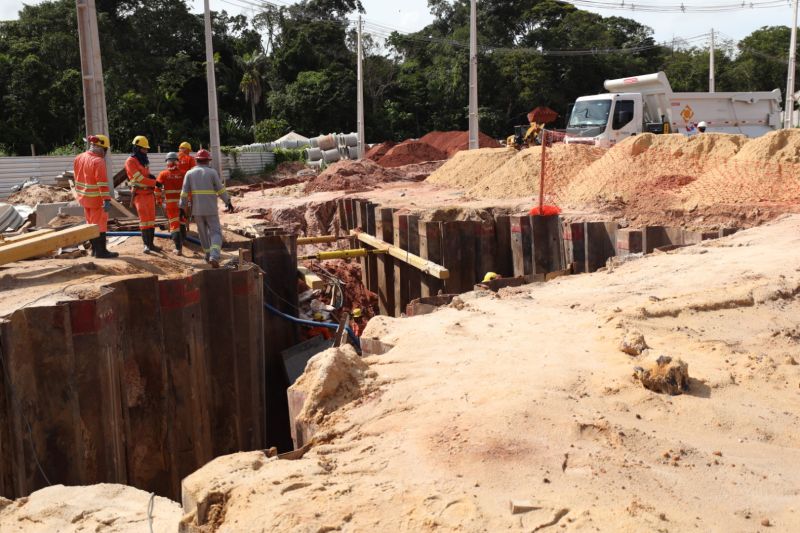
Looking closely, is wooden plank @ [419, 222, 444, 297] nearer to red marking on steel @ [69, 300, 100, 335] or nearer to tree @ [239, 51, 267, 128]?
red marking on steel @ [69, 300, 100, 335]

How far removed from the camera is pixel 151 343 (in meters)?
7.42

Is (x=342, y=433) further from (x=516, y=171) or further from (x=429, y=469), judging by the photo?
(x=516, y=171)

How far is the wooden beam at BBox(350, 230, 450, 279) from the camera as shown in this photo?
1152 centimetres

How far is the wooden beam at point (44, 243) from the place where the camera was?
809 cm

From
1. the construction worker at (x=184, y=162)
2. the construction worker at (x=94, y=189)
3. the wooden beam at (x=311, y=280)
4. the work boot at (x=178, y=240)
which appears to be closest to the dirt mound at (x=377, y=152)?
the wooden beam at (x=311, y=280)

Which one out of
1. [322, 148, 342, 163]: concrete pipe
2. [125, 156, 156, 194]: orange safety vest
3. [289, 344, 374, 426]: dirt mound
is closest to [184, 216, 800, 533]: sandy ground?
[289, 344, 374, 426]: dirt mound

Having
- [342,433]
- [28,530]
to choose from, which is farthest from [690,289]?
[28,530]

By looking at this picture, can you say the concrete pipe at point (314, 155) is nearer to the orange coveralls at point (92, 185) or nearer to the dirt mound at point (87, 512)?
the orange coveralls at point (92, 185)

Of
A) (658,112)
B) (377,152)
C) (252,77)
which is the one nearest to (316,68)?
(252,77)

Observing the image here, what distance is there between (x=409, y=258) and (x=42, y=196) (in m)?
10.0

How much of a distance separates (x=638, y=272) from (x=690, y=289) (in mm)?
1365

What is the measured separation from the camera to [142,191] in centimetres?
1005

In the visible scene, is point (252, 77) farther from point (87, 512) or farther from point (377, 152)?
point (87, 512)

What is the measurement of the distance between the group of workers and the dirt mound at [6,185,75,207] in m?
8.01
